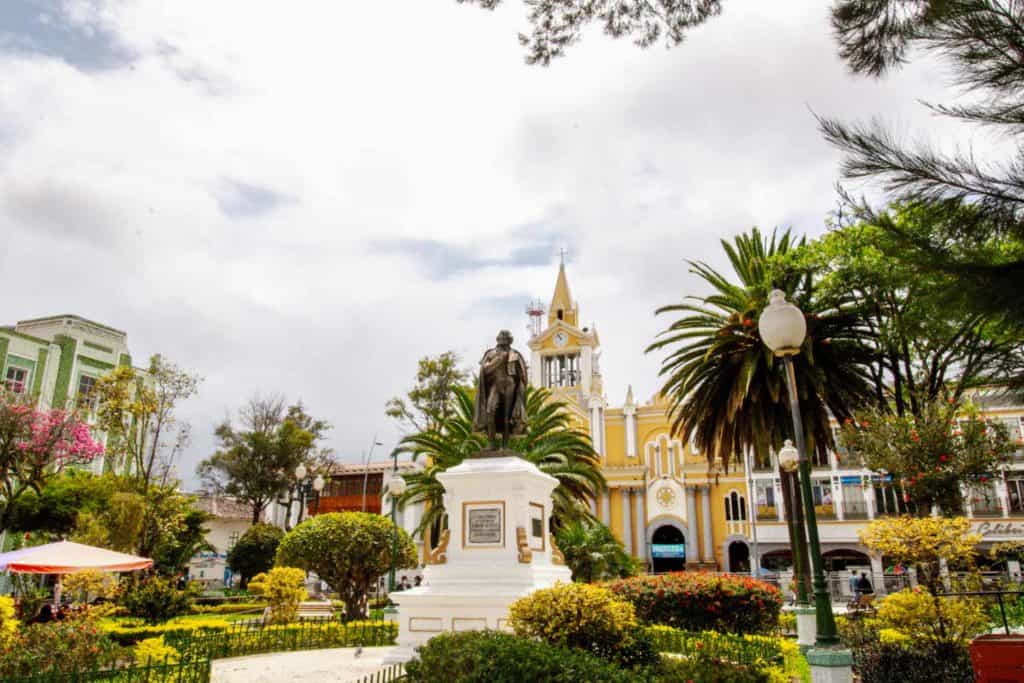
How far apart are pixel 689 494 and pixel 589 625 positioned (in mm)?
45227

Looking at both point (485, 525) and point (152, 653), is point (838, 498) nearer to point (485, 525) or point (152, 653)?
point (485, 525)

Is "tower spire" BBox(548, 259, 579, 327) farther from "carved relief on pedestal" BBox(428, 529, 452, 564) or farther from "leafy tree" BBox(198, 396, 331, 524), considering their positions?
"carved relief on pedestal" BBox(428, 529, 452, 564)

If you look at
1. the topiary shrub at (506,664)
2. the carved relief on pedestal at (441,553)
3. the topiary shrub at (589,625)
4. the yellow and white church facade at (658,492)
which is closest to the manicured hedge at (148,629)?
the carved relief on pedestal at (441,553)

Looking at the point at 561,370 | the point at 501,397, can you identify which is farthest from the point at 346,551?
the point at 561,370

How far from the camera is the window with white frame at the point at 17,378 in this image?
33344 mm

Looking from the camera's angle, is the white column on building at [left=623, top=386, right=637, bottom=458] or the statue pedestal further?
the white column on building at [left=623, top=386, right=637, bottom=458]

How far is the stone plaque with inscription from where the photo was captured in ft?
37.7

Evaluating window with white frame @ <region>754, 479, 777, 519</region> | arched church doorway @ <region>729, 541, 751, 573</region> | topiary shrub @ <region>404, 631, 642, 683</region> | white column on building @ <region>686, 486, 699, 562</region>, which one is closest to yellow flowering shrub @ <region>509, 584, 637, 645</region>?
topiary shrub @ <region>404, 631, 642, 683</region>

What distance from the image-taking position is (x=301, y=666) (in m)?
11.7

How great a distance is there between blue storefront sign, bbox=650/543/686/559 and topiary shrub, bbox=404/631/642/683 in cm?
4674

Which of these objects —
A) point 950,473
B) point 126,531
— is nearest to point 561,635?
point 950,473

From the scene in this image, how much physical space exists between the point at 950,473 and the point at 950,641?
6.45 m

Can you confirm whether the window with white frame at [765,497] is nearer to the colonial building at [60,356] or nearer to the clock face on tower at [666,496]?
the clock face on tower at [666,496]

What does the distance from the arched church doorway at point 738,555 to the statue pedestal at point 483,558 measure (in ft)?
134
